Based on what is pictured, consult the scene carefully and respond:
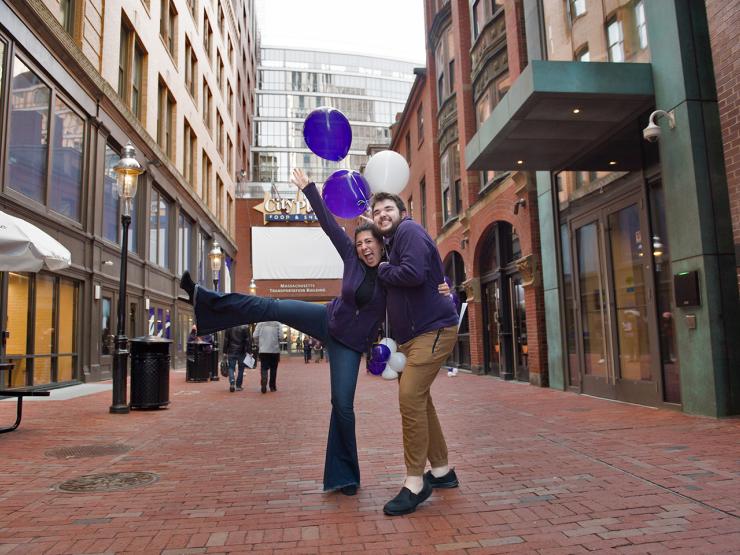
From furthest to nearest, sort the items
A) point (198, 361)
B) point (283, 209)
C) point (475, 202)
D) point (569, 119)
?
point (283, 209) < point (475, 202) < point (198, 361) < point (569, 119)

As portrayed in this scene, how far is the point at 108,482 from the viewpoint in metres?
4.58

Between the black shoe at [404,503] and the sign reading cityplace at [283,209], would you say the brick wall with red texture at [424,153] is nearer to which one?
the sign reading cityplace at [283,209]

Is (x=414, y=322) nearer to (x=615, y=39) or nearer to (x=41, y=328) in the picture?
(x=615, y=39)

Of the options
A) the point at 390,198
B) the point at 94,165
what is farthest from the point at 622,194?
the point at 94,165

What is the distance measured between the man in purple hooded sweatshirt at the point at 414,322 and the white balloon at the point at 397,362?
0.04m

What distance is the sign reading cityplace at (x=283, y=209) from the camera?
44.7 m

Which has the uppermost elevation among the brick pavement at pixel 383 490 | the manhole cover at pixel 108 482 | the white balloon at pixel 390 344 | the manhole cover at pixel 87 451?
the white balloon at pixel 390 344

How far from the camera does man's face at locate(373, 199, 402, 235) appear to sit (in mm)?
4020

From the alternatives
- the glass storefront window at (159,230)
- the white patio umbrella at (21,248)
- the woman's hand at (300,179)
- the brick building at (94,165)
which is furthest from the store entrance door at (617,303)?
the glass storefront window at (159,230)

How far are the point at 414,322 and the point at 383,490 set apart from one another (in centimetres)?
128

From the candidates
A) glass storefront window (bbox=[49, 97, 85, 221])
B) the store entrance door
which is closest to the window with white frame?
the store entrance door

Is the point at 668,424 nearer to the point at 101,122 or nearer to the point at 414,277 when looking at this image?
the point at 414,277

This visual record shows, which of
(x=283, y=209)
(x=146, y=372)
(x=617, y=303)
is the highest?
(x=283, y=209)

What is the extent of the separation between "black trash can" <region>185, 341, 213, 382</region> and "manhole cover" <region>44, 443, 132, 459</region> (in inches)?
399
